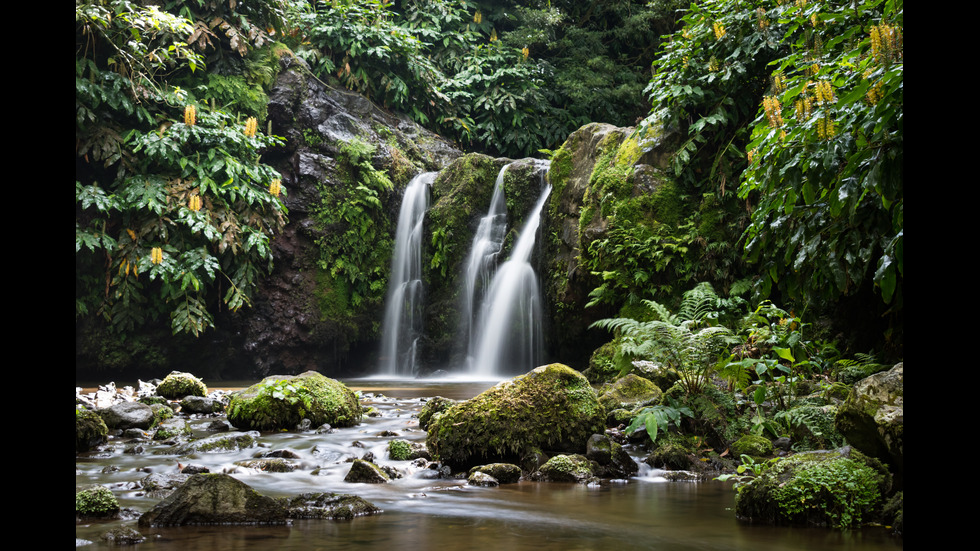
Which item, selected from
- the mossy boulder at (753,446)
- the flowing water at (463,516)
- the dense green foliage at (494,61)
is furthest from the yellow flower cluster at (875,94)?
the dense green foliage at (494,61)

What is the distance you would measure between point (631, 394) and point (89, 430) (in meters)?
→ 5.17

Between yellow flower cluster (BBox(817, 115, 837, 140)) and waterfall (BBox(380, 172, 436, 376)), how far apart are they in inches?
452

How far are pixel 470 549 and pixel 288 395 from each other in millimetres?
4308

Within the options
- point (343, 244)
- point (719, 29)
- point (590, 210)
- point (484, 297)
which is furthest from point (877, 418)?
point (343, 244)

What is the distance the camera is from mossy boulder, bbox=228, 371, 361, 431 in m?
6.89

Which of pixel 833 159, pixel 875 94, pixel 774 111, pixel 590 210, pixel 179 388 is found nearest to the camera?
pixel 875 94

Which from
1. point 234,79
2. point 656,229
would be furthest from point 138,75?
point 656,229

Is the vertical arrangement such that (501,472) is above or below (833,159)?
below

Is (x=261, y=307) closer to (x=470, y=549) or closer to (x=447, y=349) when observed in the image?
(x=447, y=349)

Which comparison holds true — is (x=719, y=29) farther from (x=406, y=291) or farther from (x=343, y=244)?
(x=343, y=244)

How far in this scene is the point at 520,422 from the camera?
17.8ft

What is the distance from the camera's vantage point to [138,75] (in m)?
12.6

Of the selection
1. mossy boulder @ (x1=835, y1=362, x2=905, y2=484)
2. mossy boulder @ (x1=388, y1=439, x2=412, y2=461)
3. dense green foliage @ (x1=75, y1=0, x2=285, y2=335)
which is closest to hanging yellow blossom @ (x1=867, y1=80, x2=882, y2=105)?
mossy boulder @ (x1=835, y1=362, x2=905, y2=484)

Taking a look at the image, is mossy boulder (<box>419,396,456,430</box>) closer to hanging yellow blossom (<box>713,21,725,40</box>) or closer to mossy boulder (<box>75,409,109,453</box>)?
mossy boulder (<box>75,409,109,453</box>)
